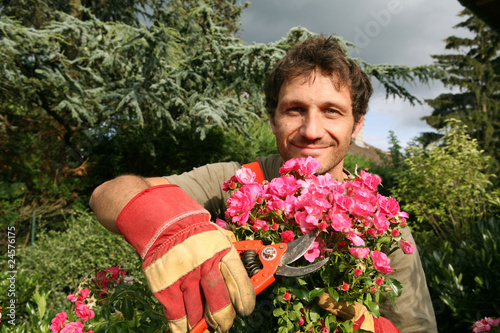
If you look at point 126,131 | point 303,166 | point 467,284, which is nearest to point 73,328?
point 303,166

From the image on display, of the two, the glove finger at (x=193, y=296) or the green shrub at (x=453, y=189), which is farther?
the green shrub at (x=453, y=189)

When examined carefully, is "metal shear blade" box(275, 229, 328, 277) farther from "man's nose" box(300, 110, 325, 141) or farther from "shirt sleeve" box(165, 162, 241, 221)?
"shirt sleeve" box(165, 162, 241, 221)

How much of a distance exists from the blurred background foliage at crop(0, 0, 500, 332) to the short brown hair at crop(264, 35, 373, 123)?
2644 millimetres

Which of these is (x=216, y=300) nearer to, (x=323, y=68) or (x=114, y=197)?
(x=114, y=197)

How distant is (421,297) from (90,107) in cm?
658

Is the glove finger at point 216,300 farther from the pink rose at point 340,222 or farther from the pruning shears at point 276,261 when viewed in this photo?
the pink rose at point 340,222

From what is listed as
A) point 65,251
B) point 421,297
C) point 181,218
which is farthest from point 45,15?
point 421,297

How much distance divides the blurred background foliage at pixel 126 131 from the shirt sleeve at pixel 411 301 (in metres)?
2.20

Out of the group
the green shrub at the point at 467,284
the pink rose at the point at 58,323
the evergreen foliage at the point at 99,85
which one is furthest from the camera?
the evergreen foliage at the point at 99,85

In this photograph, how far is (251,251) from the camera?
1018 mm

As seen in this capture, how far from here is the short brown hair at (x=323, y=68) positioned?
1.73 m

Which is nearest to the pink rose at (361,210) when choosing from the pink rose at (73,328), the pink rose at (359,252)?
the pink rose at (359,252)

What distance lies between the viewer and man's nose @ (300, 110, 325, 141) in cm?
159

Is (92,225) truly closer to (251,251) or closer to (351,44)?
(251,251)
